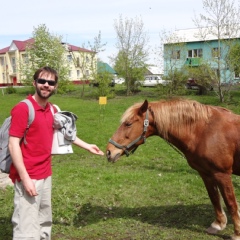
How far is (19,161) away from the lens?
276 centimetres

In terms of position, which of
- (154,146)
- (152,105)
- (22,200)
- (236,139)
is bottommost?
(154,146)

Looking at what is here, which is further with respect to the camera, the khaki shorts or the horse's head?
the horse's head

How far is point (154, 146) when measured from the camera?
32.3 ft

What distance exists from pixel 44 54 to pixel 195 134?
34226 millimetres

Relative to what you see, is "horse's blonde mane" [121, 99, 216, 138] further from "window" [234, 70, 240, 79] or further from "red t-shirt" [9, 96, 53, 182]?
"window" [234, 70, 240, 79]

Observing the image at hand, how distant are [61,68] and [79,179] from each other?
29441 millimetres

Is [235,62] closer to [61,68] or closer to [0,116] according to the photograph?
[0,116]

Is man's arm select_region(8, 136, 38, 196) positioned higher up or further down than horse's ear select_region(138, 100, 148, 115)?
further down

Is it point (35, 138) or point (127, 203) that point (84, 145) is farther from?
point (127, 203)

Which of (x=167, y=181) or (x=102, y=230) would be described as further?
(x=167, y=181)

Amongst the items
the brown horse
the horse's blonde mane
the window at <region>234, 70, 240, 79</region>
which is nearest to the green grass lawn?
the brown horse

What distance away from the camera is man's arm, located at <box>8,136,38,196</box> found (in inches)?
108

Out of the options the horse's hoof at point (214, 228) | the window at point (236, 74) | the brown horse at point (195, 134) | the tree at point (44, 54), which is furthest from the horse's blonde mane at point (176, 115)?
the tree at point (44, 54)

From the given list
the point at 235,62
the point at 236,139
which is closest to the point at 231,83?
the point at 235,62
